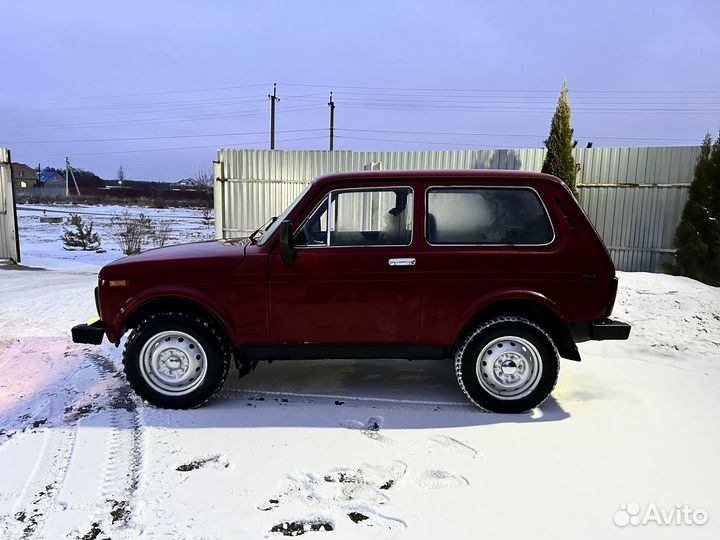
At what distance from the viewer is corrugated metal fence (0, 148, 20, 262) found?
1095cm

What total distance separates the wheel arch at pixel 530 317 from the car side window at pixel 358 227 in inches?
32.7

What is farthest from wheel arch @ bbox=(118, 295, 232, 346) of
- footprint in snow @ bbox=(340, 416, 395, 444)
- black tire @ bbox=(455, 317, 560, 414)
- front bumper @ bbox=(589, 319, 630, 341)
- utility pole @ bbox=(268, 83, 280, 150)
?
utility pole @ bbox=(268, 83, 280, 150)

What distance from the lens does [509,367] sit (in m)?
3.83

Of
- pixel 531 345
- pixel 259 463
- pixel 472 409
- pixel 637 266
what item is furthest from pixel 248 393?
pixel 637 266

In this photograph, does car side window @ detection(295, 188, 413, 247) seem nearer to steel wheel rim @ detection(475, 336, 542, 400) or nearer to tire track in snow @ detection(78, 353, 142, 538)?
steel wheel rim @ detection(475, 336, 542, 400)

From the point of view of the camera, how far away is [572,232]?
381 centimetres

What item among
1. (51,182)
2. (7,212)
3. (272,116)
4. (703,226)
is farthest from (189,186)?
(703,226)

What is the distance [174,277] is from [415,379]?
7.68 feet

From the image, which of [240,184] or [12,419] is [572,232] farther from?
[240,184]

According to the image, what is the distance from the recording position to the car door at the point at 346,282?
3750 millimetres

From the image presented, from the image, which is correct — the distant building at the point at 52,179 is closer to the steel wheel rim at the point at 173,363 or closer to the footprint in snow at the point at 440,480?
the steel wheel rim at the point at 173,363

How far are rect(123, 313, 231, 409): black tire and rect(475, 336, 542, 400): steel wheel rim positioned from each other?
206cm

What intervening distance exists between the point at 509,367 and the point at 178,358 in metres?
2.63

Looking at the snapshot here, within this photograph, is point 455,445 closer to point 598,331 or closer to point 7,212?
point 598,331
